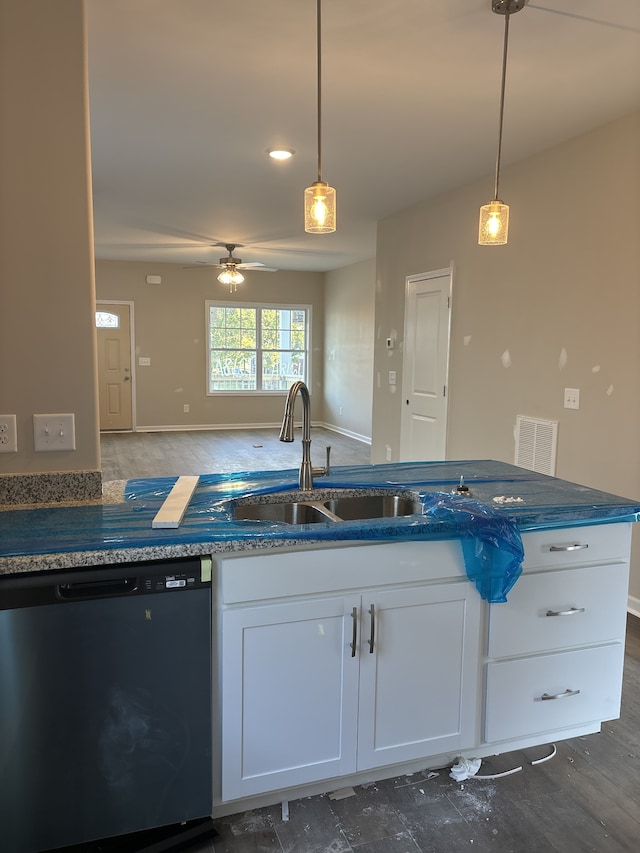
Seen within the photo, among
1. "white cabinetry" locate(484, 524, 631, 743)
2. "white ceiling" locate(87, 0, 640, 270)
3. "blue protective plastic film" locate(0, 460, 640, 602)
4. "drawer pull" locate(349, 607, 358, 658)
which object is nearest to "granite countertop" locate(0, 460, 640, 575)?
"blue protective plastic film" locate(0, 460, 640, 602)

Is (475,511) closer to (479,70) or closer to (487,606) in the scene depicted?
(487,606)

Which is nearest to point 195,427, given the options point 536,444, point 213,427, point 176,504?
point 213,427

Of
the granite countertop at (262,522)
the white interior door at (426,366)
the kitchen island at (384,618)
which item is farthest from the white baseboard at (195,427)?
the kitchen island at (384,618)

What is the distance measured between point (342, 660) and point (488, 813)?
2.17ft

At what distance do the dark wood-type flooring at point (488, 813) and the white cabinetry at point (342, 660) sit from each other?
14 centimetres

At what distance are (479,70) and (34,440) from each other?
246 centimetres

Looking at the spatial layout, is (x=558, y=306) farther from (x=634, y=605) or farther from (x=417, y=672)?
(x=417, y=672)

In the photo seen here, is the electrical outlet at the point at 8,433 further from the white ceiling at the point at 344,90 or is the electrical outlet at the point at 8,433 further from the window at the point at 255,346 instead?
the window at the point at 255,346

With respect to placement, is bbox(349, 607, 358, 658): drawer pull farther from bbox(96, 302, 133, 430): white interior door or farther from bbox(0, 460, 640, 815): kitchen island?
bbox(96, 302, 133, 430): white interior door

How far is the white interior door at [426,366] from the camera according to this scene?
16.0 ft

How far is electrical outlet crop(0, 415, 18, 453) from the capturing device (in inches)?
73.8

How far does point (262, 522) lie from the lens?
1736mm

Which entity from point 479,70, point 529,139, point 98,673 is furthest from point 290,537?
point 529,139

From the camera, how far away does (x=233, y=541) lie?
1582mm
